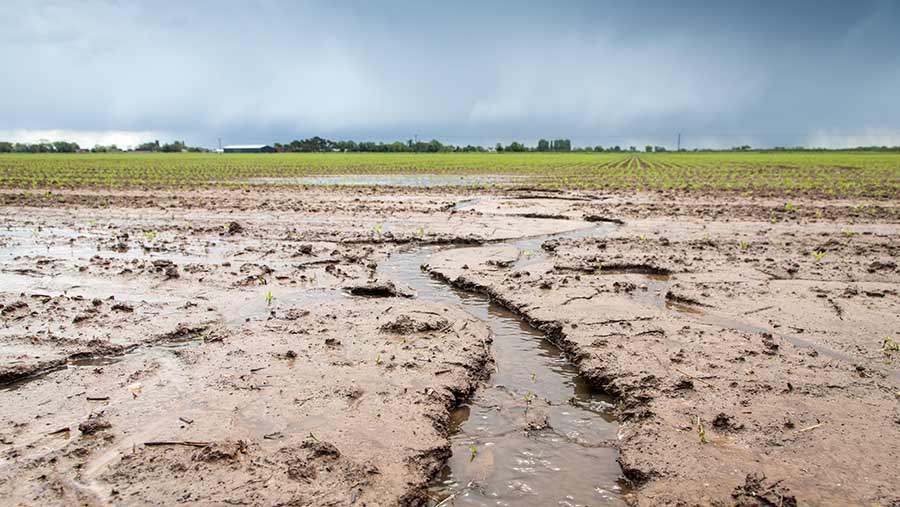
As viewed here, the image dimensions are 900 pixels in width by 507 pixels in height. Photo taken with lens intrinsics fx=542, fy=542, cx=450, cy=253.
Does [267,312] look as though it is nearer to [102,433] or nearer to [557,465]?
[102,433]

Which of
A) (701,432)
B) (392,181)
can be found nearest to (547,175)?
(392,181)

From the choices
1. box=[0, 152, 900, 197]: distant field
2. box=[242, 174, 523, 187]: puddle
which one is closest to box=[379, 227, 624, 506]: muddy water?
box=[0, 152, 900, 197]: distant field

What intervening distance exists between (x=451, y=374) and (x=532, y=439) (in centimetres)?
91

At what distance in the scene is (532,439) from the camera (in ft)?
11.0

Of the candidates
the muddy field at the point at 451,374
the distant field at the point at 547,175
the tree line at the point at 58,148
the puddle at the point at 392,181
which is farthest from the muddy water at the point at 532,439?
the tree line at the point at 58,148

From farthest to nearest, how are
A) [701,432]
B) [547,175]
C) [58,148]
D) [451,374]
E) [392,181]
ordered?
[58,148] → [547,175] → [392,181] → [451,374] → [701,432]

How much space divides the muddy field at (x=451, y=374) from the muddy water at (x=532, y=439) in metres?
0.02

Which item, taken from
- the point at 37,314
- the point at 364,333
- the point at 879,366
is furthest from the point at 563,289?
the point at 37,314

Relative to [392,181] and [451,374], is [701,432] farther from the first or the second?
[392,181]

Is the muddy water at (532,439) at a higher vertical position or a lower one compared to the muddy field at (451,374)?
lower

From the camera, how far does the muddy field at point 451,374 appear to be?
285 cm

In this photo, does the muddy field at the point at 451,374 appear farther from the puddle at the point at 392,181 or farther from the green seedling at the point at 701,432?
the puddle at the point at 392,181

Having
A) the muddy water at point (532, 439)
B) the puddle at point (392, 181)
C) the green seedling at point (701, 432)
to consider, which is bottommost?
the muddy water at point (532, 439)

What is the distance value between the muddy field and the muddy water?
0.02 metres
